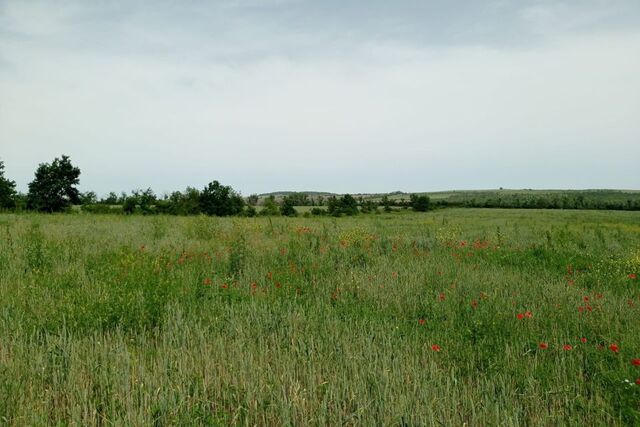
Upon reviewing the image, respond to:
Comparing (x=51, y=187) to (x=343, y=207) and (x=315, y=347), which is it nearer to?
(x=343, y=207)

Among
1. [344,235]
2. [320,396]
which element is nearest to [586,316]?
[320,396]

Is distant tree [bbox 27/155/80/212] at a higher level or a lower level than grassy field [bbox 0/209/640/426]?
higher

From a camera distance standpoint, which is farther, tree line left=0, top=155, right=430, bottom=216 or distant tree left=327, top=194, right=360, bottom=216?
distant tree left=327, top=194, right=360, bottom=216

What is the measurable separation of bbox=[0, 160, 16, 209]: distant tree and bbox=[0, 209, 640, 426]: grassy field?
5539cm

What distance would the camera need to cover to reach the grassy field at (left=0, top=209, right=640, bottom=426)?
2.72 meters

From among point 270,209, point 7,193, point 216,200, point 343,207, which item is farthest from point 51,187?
point 343,207

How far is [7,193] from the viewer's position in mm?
51188

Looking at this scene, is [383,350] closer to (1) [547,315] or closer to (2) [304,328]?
(2) [304,328]

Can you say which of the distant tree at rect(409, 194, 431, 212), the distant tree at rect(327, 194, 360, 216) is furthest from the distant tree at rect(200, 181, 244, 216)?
the distant tree at rect(409, 194, 431, 212)

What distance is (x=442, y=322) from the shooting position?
471 centimetres

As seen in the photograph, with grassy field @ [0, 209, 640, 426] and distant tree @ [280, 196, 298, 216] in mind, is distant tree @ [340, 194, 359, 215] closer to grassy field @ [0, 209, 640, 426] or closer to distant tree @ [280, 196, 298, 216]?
distant tree @ [280, 196, 298, 216]

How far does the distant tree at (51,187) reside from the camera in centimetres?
5019

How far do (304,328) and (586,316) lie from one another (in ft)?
12.6

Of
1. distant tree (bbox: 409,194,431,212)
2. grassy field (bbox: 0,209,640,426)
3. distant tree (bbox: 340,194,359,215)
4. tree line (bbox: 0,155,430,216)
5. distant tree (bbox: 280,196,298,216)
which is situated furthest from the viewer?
distant tree (bbox: 409,194,431,212)
